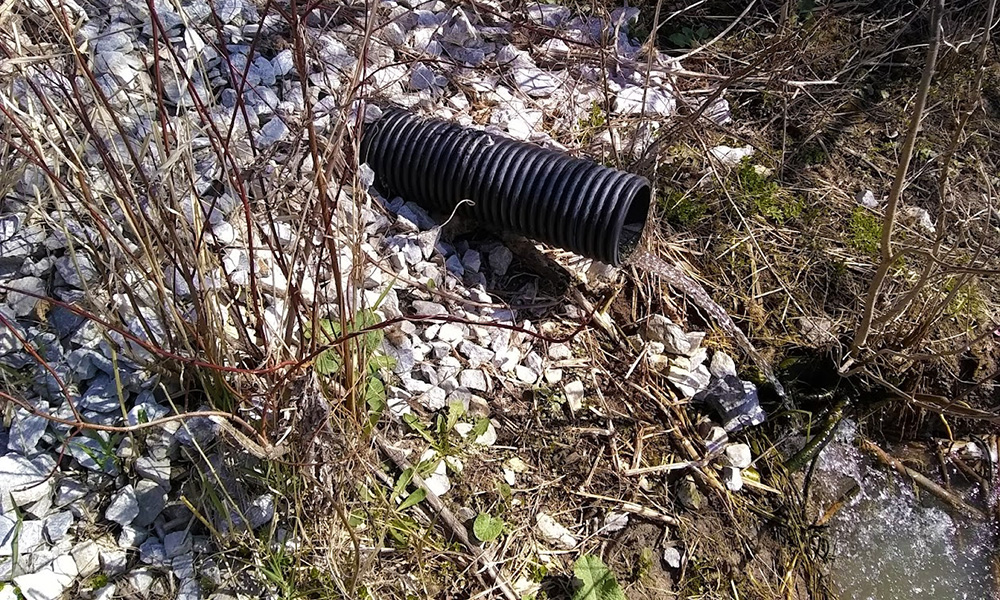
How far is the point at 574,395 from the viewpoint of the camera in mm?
2273

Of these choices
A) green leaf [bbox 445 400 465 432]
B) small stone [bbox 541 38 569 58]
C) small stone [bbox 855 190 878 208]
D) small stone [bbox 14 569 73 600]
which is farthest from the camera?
small stone [bbox 541 38 569 58]

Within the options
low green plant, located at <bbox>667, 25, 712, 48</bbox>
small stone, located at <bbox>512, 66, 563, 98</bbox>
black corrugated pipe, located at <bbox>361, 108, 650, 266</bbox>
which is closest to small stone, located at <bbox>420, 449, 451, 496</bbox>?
black corrugated pipe, located at <bbox>361, 108, 650, 266</bbox>

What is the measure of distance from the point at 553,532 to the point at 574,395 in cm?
40

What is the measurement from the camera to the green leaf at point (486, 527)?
190 cm

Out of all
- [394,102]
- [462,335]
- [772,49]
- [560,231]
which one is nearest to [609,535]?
[462,335]

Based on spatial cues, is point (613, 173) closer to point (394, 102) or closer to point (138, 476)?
point (394, 102)

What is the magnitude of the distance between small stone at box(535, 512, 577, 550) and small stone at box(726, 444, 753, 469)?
54 cm

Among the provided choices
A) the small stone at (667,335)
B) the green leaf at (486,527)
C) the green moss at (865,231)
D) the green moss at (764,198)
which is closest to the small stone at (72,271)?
the green leaf at (486,527)

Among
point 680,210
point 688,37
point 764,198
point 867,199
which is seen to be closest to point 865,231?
point 867,199

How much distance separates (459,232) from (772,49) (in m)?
1.47

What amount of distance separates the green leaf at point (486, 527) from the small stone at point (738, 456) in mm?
723

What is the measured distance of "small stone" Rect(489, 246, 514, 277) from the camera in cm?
247

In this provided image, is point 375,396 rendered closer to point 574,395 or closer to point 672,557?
point 574,395

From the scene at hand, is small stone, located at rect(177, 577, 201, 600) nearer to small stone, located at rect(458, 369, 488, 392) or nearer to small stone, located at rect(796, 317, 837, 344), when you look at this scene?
small stone, located at rect(458, 369, 488, 392)
